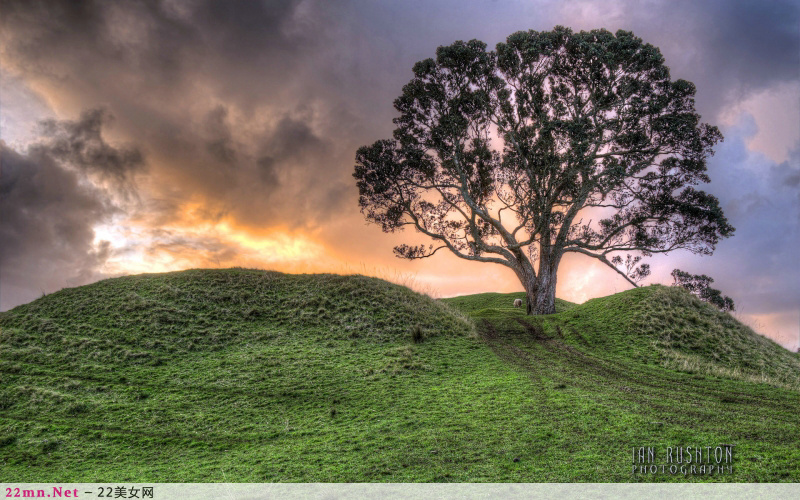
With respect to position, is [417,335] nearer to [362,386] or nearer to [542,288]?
[362,386]

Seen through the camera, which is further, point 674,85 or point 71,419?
point 674,85

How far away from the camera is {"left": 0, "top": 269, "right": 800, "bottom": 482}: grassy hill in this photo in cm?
795

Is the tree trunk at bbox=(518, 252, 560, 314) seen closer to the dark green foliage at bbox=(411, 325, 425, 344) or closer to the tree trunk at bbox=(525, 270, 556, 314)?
the tree trunk at bbox=(525, 270, 556, 314)

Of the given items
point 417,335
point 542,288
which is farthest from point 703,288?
point 417,335

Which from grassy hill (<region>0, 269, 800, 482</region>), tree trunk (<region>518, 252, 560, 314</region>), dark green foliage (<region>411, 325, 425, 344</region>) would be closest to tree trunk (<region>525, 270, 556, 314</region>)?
tree trunk (<region>518, 252, 560, 314</region>)

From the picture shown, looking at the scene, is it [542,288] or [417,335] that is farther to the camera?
[542,288]

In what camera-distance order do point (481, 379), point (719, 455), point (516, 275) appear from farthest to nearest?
point (516, 275)
point (481, 379)
point (719, 455)

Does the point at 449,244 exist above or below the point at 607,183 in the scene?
below

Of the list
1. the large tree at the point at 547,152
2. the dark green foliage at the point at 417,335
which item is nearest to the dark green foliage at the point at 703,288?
the large tree at the point at 547,152

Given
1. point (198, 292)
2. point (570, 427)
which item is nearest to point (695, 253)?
point (570, 427)

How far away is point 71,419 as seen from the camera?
1145cm

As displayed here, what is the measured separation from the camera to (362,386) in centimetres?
1252

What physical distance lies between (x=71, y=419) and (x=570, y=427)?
37.8ft

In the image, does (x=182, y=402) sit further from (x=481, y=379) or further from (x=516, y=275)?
(x=516, y=275)
